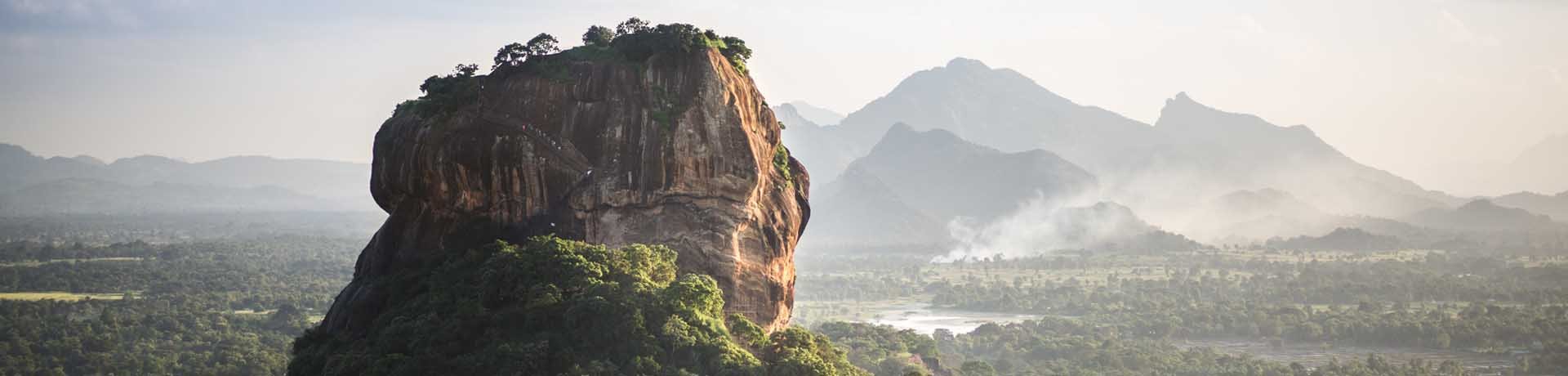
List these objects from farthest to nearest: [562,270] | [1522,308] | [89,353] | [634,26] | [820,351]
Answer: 1. [1522,308]
2. [89,353]
3. [634,26]
4. [820,351]
5. [562,270]

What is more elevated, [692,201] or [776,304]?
[692,201]

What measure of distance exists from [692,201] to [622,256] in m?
3.07

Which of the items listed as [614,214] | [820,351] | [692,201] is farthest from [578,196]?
[820,351]

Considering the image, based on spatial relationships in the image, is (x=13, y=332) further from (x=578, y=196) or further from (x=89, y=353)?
(x=578, y=196)

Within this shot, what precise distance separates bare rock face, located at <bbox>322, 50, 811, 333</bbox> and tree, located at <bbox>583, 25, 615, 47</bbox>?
2017 mm

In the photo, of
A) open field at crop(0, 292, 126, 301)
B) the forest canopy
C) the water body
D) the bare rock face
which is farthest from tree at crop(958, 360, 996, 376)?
open field at crop(0, 292, 126, 301)

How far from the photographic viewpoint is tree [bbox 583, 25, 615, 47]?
37594mm

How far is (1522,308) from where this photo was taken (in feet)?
299

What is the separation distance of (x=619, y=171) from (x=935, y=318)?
80.9 metres

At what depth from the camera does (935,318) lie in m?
111

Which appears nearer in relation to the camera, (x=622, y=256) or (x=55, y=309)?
(x=622, y=256)

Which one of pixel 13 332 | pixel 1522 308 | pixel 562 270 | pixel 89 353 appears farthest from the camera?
pixel 1522 308

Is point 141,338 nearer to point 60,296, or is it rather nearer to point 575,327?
point 60,296

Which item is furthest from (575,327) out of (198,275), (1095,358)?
(198,275)
